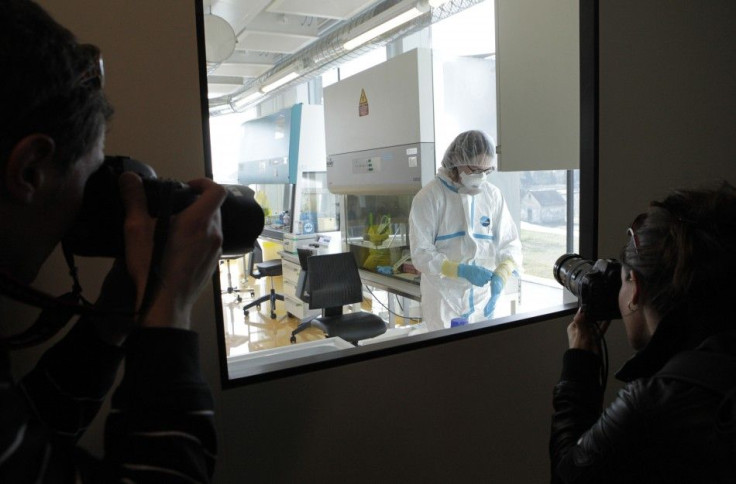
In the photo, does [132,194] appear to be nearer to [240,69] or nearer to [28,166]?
[28,166]

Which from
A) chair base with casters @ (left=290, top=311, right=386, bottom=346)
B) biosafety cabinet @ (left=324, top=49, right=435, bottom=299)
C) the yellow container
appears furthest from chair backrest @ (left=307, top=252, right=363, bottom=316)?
the yellow container

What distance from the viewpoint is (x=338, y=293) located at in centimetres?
320

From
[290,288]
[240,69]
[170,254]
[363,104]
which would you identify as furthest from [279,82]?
[170,254]

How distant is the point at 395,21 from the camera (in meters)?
3.11

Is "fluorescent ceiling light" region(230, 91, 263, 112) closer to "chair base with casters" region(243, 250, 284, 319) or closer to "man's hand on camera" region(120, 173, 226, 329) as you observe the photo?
"chair base with casters" region(243, 250, 284, 319)

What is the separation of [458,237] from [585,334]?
157cm

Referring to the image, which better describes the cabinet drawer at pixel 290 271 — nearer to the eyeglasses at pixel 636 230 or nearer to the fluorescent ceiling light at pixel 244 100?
the fluorescent ceiling light at pixel 244 100

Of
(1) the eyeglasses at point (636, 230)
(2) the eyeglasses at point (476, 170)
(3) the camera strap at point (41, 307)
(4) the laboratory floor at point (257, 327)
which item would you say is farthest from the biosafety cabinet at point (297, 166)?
(3) the camera strap at point (41, 307)

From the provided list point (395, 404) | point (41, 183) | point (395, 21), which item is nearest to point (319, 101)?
point (395, 21)

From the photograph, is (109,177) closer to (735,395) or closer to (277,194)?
(735,395)

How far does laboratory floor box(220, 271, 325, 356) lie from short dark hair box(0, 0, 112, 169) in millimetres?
3220

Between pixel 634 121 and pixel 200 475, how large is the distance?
59.2 inches

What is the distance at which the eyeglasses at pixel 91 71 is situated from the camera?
0.50 meters

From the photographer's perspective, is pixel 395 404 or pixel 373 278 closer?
pixel 395 404
